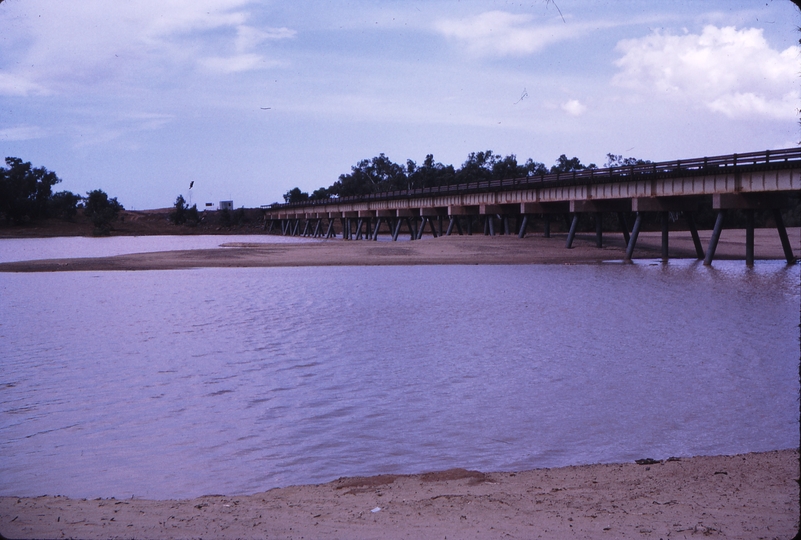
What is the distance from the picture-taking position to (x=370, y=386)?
13133mm

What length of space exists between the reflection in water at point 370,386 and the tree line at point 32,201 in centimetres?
9685

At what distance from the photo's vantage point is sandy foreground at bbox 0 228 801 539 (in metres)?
6.29

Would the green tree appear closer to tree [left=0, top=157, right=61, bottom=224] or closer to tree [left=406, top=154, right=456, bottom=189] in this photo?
tree [left=406, top=154, right=456, bottom=189]

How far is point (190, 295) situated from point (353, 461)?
20527 mm

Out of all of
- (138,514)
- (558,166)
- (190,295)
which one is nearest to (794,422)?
(138,514)

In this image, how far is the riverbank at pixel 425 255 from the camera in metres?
44.4

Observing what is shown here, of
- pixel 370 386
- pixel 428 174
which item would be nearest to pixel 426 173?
pixel 428 174

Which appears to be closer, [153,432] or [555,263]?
[153,432]

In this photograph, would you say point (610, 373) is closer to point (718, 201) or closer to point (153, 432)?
point (153, 432)

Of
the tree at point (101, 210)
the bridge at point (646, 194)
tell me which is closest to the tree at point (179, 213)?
the tree at point (101, 210)

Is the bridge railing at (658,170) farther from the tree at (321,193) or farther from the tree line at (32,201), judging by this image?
the tree at (321,193)

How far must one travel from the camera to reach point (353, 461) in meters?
9.17

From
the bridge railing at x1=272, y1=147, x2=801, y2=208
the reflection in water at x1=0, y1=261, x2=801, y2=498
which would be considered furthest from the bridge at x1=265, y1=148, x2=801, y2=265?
the reflection in water at x1=0, y1=261, x2=801, y2=498

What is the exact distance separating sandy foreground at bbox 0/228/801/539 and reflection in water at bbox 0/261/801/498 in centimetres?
78
